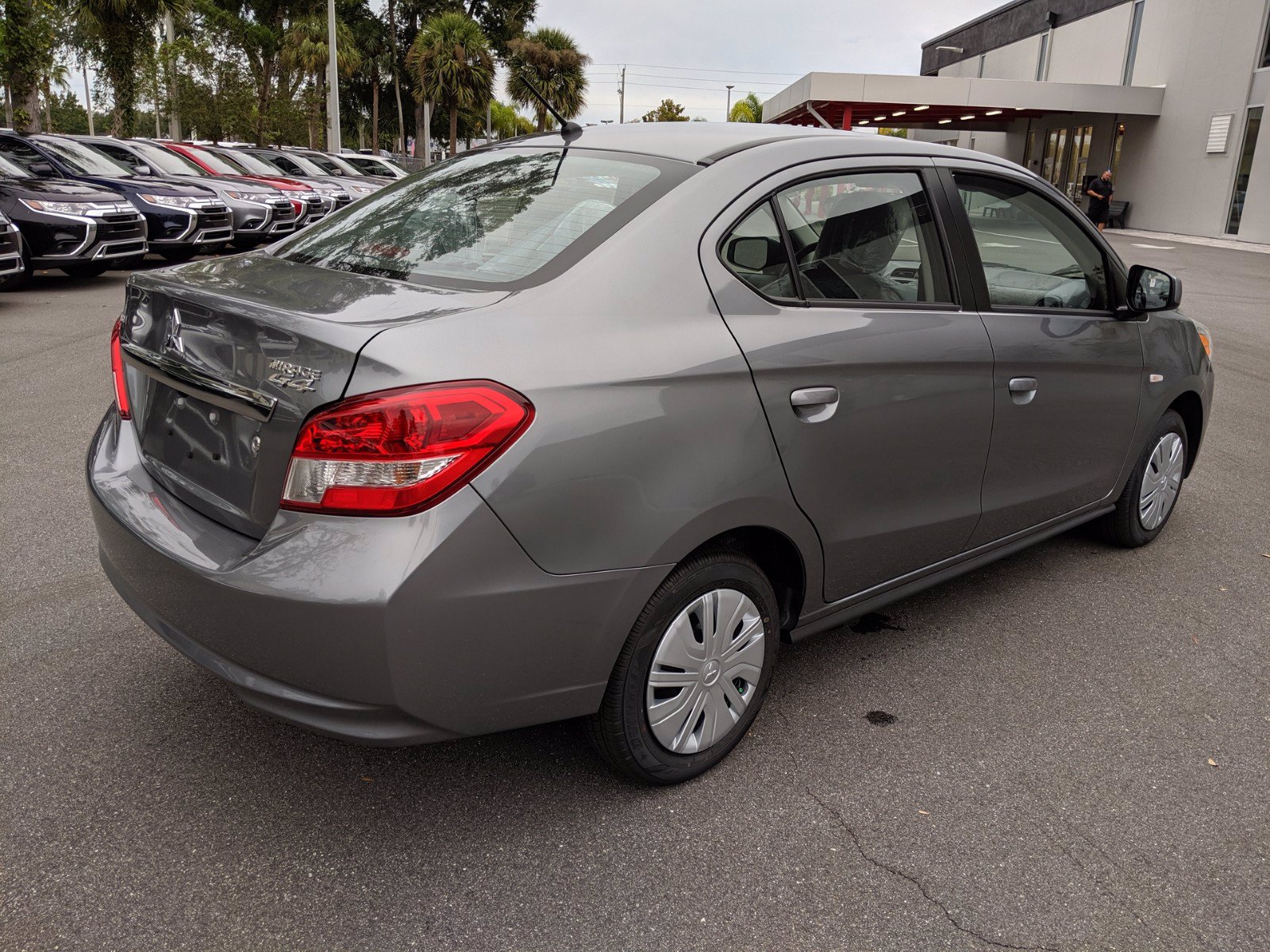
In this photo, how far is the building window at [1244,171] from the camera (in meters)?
28.7

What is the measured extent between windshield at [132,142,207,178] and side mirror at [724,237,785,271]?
14.9 metres

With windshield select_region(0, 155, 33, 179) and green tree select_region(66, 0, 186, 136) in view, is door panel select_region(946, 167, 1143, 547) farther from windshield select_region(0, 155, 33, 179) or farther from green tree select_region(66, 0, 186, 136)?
green tree select_region(66, 0, 186, 136)

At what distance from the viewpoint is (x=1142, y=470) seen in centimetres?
432

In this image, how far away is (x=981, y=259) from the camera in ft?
10.9

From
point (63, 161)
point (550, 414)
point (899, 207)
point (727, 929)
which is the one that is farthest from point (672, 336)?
point (63, 161)

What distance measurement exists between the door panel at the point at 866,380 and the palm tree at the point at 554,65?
182ft

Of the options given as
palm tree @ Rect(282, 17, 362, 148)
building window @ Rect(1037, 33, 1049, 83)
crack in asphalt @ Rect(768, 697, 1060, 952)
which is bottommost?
crack in asphalt @ Rect(768, 697, 1060, 952)

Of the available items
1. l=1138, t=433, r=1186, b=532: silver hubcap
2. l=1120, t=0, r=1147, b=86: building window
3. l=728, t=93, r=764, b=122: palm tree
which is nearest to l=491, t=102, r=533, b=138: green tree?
l=728, t=93, r=764, b=122: palm tree

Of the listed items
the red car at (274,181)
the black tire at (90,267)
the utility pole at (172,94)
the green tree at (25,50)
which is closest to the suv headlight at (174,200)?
the black tire at (90,267)

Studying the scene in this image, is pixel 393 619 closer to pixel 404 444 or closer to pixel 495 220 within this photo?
pixel 404 444

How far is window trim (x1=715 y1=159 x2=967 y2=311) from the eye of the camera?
8.84ft

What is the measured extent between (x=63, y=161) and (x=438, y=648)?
13.5 metres

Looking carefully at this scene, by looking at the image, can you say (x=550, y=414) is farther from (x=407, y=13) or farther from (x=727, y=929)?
(x=407, y=13)

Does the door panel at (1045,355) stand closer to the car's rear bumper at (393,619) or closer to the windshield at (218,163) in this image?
the car's rear bumper at (393,619)
